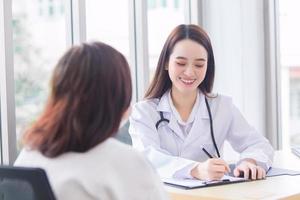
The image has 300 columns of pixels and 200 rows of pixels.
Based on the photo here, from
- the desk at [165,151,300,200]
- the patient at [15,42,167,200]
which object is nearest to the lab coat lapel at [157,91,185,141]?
the desk at [165,151,300,200]

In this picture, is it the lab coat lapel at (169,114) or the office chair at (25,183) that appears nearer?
the office chair at (25,183)

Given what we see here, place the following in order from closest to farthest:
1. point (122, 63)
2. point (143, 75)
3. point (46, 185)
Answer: point (46, 185), point (122, 63), point (143, 75)

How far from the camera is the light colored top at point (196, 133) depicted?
2201 millimetres

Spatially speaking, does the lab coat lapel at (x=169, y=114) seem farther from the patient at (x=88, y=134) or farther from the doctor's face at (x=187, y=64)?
the patient at (x=88, y=134)

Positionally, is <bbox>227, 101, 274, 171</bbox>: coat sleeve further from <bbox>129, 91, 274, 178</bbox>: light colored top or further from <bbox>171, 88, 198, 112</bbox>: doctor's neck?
<bbox>171, 88, 198, 112</bbox>: doctor's neck

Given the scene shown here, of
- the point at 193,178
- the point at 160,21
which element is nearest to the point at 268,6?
the point at 160,21

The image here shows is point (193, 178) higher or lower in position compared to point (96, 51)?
lower

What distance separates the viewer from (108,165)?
1.12m

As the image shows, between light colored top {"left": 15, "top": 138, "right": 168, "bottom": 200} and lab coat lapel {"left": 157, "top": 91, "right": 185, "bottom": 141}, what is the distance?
1086 millimetres

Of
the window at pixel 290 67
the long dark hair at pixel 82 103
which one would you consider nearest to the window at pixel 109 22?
the window at pixel 290 67

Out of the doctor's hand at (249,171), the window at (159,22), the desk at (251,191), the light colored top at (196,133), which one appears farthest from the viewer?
the window at (159,22)

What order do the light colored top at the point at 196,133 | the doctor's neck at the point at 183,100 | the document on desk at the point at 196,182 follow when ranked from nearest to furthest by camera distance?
the document on desk at the point at 196,182
the light colored top at the point at 196,133
the doctor's neck at the point at 183,100

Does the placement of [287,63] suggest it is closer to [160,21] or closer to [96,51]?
[160,21]

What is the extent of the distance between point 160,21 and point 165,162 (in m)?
1.60
